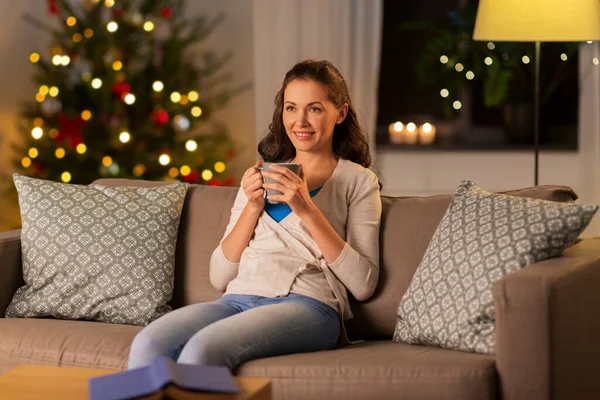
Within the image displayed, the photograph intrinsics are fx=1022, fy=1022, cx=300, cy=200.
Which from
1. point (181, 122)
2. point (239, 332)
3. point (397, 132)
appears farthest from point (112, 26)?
point (239, 332)

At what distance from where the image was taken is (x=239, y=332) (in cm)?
236

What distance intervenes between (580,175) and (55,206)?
275 cm

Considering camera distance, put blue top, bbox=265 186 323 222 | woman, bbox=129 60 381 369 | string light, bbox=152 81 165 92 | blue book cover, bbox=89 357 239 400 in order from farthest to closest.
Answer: string light, bbox=152 81 165 92 → blue top, bbox=265 186 323 222 → woman, bbox=129 60 381 369 → blue book cover, bbox=89 357 239 400

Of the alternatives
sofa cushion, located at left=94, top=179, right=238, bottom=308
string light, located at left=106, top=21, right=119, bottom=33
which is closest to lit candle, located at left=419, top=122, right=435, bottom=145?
string light, located at left=106, top=21, right=119, bottom=33

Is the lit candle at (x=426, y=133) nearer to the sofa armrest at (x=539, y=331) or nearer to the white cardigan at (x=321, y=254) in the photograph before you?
the white cardigan at (x=321, y=254)

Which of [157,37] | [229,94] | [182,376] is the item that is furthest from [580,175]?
[182,376]

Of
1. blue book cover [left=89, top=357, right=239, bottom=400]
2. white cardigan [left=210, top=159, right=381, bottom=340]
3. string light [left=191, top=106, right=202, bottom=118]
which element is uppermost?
string light [left=191, top=106, right=202, bottom=118]

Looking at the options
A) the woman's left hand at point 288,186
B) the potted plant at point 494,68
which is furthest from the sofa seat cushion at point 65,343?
the potted plant at point 494,68

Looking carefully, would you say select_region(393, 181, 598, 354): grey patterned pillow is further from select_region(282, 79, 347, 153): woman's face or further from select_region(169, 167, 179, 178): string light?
select_region(169, 167, 179, 178): string light

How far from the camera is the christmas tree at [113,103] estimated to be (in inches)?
189

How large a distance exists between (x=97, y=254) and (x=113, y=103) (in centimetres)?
205

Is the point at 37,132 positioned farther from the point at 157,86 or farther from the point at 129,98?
the point at 157,86

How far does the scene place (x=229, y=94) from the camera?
5.20 m

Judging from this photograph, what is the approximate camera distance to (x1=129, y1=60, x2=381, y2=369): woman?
239 cm
